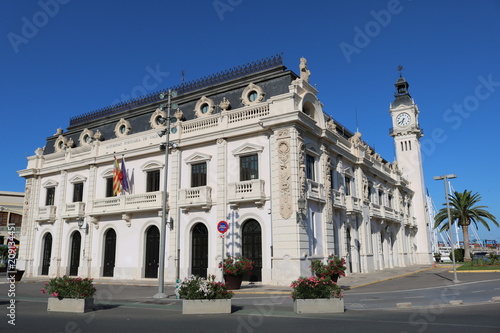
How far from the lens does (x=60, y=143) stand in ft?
121

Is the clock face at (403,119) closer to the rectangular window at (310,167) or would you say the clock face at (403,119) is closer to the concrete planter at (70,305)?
the rectangular window at (310,167)

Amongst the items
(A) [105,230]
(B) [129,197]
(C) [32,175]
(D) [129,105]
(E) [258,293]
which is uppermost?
(D) [129,105]

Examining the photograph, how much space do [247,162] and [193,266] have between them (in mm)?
7779

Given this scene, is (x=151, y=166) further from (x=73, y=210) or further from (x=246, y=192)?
(x=246, y=192)

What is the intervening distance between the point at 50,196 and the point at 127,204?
11.6m

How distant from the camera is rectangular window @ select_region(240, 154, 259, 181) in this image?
24.4 m

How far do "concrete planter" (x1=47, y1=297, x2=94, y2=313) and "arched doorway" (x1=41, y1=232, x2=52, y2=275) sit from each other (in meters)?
24.1

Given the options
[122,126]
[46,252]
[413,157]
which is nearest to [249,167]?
[122,126]

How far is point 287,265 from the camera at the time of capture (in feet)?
70.0

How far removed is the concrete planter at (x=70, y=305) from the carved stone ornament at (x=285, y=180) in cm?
1185

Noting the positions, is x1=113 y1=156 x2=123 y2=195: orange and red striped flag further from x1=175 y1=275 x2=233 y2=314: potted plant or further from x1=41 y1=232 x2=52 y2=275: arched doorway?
x1=175 y1=275 x2=233 y2=314: potted plant

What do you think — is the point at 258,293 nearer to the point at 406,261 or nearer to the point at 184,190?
the point at 184,190

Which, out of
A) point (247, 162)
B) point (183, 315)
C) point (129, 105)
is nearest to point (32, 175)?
point (129, 105)

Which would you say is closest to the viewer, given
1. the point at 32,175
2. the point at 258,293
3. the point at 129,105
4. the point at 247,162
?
the point at 258,293
